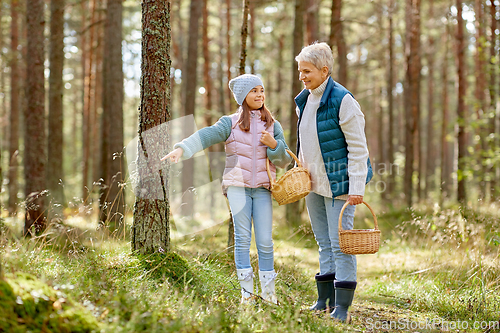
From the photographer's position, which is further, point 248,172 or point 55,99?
A: point 55,99

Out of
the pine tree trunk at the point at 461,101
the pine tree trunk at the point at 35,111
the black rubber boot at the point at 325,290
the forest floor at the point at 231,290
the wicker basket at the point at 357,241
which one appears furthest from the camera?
the pine tree trunk at the point at 461,101

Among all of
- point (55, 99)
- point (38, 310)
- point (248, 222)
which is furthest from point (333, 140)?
point (55, 99)

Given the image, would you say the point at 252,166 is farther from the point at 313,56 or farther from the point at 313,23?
the point at 313,23

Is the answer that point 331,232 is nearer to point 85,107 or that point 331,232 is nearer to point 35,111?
point 35,111

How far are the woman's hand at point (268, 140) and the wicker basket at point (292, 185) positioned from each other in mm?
240

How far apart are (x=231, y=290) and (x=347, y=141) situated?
1649mm

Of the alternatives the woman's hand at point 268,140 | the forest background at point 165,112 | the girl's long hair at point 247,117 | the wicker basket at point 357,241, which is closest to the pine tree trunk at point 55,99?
the forest background at point 165,112

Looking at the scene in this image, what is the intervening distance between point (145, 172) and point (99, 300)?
1.40 m

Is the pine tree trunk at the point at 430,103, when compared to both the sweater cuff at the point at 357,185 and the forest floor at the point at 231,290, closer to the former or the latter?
the forest floor at the point at 231,290

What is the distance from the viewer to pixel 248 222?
342cm

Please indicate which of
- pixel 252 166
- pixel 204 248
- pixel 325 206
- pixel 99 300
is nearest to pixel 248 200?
pixel 252 166

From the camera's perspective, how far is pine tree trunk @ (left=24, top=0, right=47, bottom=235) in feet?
23.0

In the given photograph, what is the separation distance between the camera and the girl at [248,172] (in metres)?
3.38

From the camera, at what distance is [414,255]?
19.0 feet
